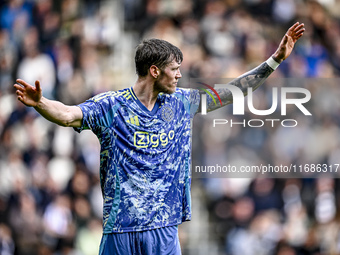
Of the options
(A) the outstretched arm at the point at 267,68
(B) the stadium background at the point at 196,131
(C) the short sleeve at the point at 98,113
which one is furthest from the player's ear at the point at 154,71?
(B) the stadium background at the point at 196,131

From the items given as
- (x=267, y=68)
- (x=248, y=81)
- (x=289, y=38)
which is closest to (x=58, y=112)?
(x=248, y=81)

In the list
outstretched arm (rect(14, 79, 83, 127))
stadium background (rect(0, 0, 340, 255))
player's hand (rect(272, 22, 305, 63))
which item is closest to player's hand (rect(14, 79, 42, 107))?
outstretched arm (rect(14, 79, 83, 127))

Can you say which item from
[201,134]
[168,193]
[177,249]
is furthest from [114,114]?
[201,134]

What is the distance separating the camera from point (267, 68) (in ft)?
12.8

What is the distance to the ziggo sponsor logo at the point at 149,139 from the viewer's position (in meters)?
3.50

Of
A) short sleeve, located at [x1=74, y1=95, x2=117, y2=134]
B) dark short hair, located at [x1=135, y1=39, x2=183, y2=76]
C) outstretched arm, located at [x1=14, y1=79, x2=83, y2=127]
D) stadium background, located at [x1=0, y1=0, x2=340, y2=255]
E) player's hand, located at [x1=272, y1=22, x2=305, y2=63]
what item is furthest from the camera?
stadium background, located at [x1=0, y1=0, x2=340, y2=255]

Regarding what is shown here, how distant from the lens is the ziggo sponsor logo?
11.5 ft

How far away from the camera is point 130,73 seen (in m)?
7.52

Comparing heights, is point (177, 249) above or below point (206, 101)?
below

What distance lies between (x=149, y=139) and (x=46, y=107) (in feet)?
2.25

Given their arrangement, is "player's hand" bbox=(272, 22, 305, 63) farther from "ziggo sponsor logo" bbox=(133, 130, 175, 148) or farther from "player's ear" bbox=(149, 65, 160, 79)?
"ziggo sponsor logo" bbox=(133, 130, 175, 148)

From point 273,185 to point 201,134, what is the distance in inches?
42.9

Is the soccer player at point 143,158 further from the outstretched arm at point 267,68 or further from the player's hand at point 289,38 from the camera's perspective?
the player's hand at point 289,38

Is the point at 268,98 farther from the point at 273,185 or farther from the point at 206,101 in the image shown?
the point at 206,101
